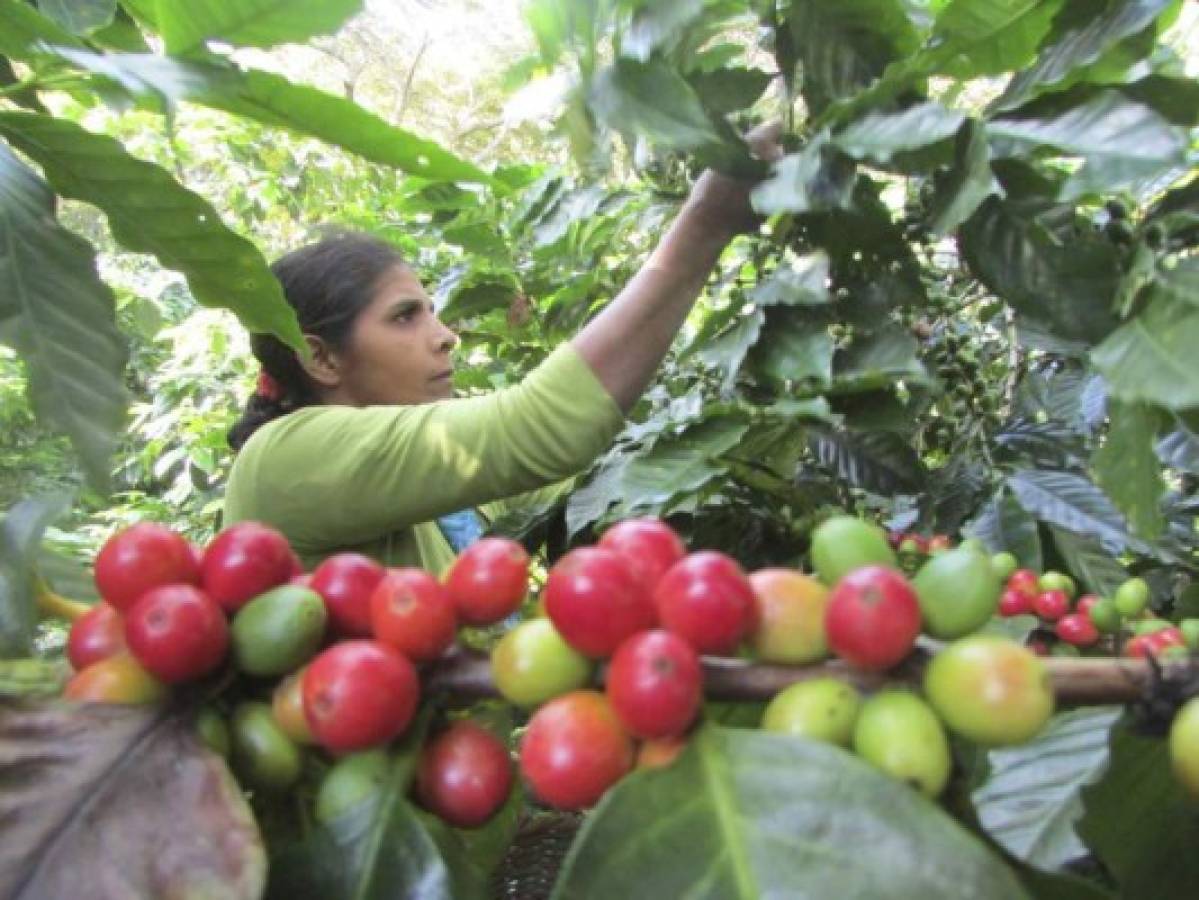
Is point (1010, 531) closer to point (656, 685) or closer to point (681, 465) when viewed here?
point (681, 465)

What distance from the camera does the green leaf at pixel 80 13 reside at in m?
0.86

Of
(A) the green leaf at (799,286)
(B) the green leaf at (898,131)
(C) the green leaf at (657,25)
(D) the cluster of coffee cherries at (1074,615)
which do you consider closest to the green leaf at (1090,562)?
(D) the cluster of coffee cherries at (1074,615)

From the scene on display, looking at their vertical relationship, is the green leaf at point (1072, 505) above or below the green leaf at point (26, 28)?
below

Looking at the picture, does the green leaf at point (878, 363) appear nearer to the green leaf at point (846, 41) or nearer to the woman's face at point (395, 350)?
the green leaf at point (846, 41)

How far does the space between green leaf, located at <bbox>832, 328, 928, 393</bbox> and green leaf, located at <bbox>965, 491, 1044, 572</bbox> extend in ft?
0.91

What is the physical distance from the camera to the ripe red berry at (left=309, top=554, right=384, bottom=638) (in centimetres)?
51

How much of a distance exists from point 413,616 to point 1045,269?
53 cm

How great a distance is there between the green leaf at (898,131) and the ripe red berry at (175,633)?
0.56 m

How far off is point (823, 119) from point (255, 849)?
0.68 metres

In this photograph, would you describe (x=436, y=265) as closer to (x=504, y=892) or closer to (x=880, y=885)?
(x=504, y=892)

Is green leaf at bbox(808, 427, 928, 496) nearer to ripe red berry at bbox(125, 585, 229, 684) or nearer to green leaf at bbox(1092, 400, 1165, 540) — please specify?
green leaf at bbox(1092, 400, 1165, 540)

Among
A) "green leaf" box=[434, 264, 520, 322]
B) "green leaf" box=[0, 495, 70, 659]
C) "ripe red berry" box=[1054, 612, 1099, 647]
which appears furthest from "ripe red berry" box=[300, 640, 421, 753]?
"green leaf" box=[434, 264, 520, 322]

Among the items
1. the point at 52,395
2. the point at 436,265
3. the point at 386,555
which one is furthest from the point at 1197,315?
the point at 436,265

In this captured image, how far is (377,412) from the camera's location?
56.9 inches
